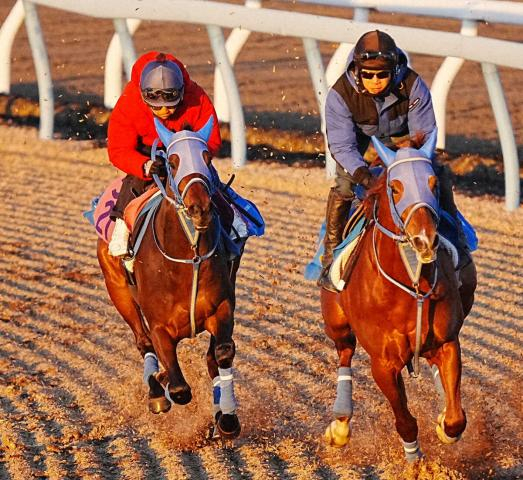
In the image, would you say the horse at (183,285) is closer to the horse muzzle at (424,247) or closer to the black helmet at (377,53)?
the black helmet at (377,53)

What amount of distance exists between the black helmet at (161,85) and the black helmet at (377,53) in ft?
3.37

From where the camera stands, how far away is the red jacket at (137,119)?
714 centimetres

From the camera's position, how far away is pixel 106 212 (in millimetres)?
7621

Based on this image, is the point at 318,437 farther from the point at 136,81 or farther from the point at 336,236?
the point at 136,81

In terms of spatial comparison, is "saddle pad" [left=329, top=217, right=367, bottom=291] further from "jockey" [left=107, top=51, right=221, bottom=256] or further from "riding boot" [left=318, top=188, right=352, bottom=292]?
"jockey" [left=107, top=51, right=221, bottom=256]

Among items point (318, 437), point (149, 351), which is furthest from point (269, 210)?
point (318, 437)

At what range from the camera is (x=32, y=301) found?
9523 millimetres

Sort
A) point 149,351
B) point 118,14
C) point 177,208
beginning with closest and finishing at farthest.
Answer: point 177,208
point 149,351
point 118,14

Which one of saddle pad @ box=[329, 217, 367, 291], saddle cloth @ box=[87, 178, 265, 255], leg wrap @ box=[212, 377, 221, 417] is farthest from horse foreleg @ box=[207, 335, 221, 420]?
saddle pad @ box=[329, 217, 367, 291]

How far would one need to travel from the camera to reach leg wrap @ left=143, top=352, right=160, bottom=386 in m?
7.25

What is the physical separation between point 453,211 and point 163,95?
1.56 metres

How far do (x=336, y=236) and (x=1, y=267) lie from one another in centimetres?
421

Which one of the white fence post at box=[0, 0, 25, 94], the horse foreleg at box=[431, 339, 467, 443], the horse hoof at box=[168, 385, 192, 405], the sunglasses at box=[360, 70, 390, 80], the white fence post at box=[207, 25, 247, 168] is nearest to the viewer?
the horse foreleg at box=[431, 339, 467, 443]

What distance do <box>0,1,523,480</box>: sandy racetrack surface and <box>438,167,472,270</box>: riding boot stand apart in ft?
2.94
